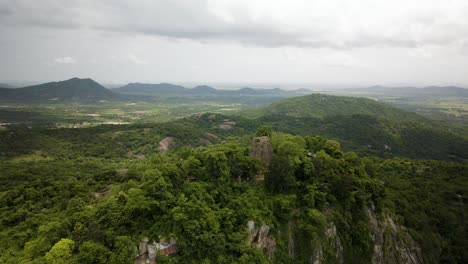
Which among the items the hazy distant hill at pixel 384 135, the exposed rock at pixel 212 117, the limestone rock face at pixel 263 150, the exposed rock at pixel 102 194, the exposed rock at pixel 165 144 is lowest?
the hazy distant hill at pixel 384 135

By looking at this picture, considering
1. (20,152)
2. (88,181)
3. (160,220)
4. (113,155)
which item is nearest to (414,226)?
(160,220)

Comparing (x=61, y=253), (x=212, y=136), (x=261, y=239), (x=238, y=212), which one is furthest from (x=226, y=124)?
(x=61, y=253)

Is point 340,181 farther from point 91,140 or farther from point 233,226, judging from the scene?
point 91,140

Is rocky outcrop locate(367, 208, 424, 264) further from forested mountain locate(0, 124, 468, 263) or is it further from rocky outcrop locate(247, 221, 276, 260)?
rocky outcrop locate(247, 221, 276, 260)

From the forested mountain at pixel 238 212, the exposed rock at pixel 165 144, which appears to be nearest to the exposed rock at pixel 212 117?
the exposed rock at pixel 165 144

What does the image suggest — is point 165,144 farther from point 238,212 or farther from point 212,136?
point 238,212

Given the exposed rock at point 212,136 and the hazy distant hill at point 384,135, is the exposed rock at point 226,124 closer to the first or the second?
the exposed rock at point 212,136

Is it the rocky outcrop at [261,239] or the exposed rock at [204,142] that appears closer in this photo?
the rocky outcrop at [261,239]
